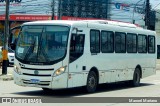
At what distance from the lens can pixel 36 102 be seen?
548 inches

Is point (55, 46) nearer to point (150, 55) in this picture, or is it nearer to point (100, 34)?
point (100, 34)

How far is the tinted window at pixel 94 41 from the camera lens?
56.5ft

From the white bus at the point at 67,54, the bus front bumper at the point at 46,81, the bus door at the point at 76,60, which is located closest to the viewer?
the bus front bumper at the point at 46,81

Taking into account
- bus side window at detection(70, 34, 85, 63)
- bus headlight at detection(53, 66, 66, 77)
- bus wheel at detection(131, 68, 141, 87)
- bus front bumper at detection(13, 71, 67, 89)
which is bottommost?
bus wheel at detection(131, 68, 141, 87)

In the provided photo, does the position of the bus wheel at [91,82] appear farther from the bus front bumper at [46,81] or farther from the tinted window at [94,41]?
the bus front bumper at [46,81]

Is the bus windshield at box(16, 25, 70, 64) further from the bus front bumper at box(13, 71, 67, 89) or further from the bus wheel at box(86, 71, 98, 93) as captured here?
the bus wheel at box(86, 71, 98, 93)

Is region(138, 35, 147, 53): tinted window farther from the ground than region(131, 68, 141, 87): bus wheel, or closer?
farther from the ground

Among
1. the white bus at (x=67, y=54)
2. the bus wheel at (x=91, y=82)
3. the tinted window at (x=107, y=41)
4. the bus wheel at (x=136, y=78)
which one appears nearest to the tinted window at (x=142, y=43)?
the bus wheel at (x=136, y=78)

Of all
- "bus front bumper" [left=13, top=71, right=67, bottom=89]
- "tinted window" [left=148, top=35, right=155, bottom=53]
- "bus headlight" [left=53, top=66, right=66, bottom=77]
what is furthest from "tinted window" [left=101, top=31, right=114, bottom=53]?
"tinted window" [left=148, top=35, right=155, bottom=53]

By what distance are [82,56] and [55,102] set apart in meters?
3.04

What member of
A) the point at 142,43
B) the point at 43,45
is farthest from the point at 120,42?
the point at 43,45

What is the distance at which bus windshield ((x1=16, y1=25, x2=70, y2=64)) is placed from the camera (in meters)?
15.6

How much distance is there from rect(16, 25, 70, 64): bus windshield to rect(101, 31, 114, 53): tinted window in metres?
2.62

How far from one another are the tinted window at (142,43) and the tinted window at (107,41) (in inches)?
125
